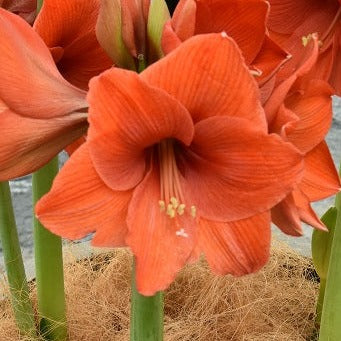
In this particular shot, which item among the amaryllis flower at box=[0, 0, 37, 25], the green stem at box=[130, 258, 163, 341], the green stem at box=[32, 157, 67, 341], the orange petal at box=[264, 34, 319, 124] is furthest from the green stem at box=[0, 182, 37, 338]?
the orange petal at box=[264, 34, 319, 124]

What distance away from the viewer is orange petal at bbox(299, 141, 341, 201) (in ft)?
1.45

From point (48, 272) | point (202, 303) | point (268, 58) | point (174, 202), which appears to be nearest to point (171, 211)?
point (174, 202)

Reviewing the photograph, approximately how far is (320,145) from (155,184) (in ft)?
0.37

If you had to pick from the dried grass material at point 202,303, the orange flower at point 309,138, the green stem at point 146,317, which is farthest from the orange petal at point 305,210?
the dried grass material at point 202,303

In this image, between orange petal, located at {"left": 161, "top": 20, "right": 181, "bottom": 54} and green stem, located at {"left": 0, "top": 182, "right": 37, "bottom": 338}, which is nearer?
orange petal, located at {"left": 161, "top": 20, "right": 181, "bottom": 54}

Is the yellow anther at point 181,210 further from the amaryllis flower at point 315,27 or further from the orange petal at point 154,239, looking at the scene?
the amaryllis flower at point 315,27

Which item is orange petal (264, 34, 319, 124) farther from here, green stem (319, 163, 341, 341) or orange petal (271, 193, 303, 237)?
green stem (319, 163, 341, 341)

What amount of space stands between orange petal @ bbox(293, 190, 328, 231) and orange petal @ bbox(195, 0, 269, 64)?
0.28ft

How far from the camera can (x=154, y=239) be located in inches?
15.5

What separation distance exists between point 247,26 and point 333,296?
10.8 inches

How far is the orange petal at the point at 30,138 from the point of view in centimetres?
41

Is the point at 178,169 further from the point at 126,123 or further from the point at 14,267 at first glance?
the point at 14,267

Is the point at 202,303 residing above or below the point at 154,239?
below

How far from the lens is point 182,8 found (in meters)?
0.39
